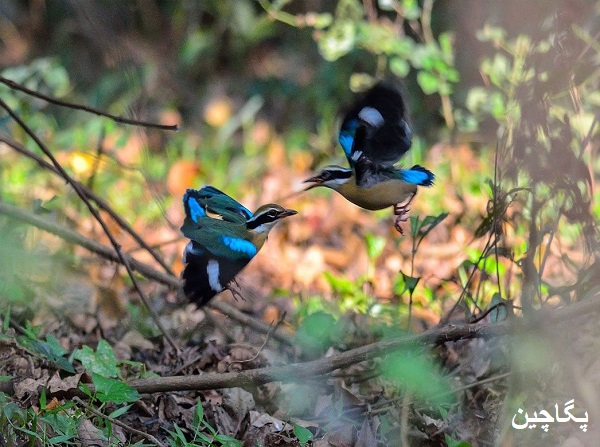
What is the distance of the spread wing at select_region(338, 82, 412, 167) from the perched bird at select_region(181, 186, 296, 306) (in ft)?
1.02

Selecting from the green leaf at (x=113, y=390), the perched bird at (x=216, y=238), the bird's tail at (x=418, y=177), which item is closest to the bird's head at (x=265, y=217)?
the perched bird at (x=216, y=238)

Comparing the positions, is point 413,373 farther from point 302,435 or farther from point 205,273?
point 205,273

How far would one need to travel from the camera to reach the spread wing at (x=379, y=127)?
2.91m

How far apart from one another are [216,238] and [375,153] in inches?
22.1

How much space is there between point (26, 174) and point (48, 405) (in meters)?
4.49

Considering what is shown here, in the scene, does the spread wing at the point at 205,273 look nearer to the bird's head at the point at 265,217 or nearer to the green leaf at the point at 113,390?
the bird's head at the point at 265,217

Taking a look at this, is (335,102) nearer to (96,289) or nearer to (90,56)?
(90,56)

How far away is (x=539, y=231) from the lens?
11.2 ft

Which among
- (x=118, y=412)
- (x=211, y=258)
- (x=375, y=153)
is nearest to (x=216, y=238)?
(x=211, y=258)

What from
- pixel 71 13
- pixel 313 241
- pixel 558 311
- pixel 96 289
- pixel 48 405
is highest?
Answer: pixel 71 13

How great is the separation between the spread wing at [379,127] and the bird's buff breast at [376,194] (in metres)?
0.07

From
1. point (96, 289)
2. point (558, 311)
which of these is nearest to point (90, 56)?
point (96, 289)

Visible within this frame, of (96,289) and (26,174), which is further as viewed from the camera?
(26,174)

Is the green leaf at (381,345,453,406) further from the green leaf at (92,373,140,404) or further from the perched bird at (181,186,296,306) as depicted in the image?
the green leaf at (92,373,140,404)
